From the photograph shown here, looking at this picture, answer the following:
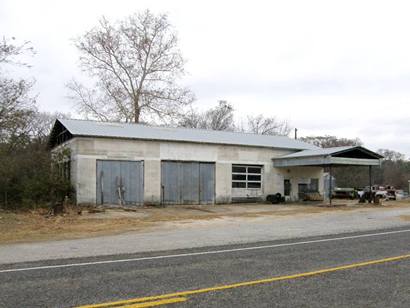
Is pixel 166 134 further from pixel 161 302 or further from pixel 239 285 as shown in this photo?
pixel 161 302

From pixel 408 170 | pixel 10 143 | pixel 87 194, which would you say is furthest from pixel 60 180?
pixel 408 170

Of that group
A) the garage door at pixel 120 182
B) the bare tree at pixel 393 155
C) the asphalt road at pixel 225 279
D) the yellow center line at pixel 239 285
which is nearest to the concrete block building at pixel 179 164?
the garage door at pixel 120 182

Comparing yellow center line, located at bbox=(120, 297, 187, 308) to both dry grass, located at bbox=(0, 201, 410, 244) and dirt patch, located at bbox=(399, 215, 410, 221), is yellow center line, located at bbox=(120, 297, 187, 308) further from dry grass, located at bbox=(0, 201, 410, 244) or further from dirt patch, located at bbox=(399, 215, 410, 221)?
dirt patch, located at bbox=(399, 215, 410, 221)

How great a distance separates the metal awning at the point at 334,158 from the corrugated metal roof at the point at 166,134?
5.33 feet

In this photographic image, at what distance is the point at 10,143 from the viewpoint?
82.6ft

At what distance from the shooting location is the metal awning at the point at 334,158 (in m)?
28.5

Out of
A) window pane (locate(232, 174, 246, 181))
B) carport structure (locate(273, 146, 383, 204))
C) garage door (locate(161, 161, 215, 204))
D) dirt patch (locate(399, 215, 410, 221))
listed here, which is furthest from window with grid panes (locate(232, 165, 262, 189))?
dirt patch (locate(399, 215, 410, 221))

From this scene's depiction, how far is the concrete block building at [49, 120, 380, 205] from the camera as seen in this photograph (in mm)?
26031

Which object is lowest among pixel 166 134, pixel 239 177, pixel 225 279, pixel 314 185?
pixel 225 279

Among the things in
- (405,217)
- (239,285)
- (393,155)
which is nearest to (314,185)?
(405,217)

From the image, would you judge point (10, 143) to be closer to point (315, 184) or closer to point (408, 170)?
point (315, 184)

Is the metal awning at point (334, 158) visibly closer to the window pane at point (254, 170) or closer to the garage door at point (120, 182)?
the window pane at point (254, 170)

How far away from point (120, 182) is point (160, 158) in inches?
114

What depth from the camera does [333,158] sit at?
28.2 m
